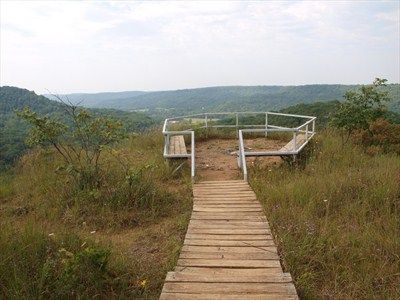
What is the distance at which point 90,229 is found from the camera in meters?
6.70

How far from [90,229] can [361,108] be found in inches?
369

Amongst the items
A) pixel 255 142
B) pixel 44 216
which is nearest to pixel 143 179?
pixel 44 216

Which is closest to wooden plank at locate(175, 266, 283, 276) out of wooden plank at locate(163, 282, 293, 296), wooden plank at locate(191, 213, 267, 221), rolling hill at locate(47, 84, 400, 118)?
wooden plank at locate(163, 282, 293, 296)

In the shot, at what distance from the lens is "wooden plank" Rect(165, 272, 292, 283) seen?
4250mm

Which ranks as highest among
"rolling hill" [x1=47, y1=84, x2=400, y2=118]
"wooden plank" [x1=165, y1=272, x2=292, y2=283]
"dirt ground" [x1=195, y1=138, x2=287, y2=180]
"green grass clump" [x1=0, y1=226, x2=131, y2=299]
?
"green grass clump" [x1=0, y1=226, x2=131, y2=299]

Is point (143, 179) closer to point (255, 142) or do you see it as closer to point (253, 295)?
point (253, 295)

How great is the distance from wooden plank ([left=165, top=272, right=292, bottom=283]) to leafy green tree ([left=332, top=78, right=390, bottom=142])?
30.1ft

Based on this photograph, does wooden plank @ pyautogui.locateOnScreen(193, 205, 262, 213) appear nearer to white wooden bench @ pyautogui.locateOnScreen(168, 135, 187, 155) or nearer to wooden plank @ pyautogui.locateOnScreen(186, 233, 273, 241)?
wooden plank @ pyautogui.locateOnScreen(186, 233, 273, 241)

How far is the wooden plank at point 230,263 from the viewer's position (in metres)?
4.66

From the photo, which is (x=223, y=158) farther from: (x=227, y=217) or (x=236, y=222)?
(x=236, y=222)

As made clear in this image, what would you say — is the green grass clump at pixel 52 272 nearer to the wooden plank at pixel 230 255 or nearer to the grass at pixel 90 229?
the grass at pixel 90 229

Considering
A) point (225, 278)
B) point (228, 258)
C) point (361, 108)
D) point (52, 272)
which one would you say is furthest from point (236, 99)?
point (52, 272)

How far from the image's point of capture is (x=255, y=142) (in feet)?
46.2

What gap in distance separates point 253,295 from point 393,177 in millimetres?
5042
